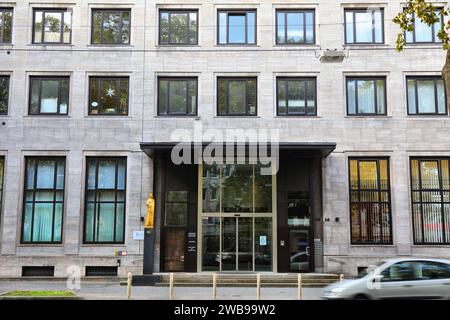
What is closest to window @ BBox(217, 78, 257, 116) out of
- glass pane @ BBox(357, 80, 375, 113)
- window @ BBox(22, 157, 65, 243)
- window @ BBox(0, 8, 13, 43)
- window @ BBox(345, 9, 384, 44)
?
glass pane @ BBox(357, 80, 375, 113)

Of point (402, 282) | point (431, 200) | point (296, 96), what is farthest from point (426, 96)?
point (402, 282)

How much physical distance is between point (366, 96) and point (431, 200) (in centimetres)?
595

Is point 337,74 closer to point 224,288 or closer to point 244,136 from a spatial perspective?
point 244,136

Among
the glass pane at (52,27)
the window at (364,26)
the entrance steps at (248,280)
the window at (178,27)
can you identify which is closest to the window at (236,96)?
the window at (178,27)

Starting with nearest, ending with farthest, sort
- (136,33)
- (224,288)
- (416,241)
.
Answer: (224,288) → (416,241) → (136,33)

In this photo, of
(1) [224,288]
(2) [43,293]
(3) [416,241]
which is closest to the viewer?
(2) [43,293]

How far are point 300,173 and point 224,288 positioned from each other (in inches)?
280

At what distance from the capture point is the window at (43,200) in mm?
23469

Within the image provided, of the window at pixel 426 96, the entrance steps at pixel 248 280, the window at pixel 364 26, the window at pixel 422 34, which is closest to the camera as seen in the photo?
the entrance steps at pixel 248 280

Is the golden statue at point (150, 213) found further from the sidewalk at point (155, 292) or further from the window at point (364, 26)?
the window at point (364, 26)

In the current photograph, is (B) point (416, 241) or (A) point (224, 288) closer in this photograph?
(A) point (224, 288)

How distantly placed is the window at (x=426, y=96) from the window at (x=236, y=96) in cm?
776

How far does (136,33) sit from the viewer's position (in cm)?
2455

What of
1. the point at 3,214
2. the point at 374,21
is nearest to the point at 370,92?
the point at 374,21
